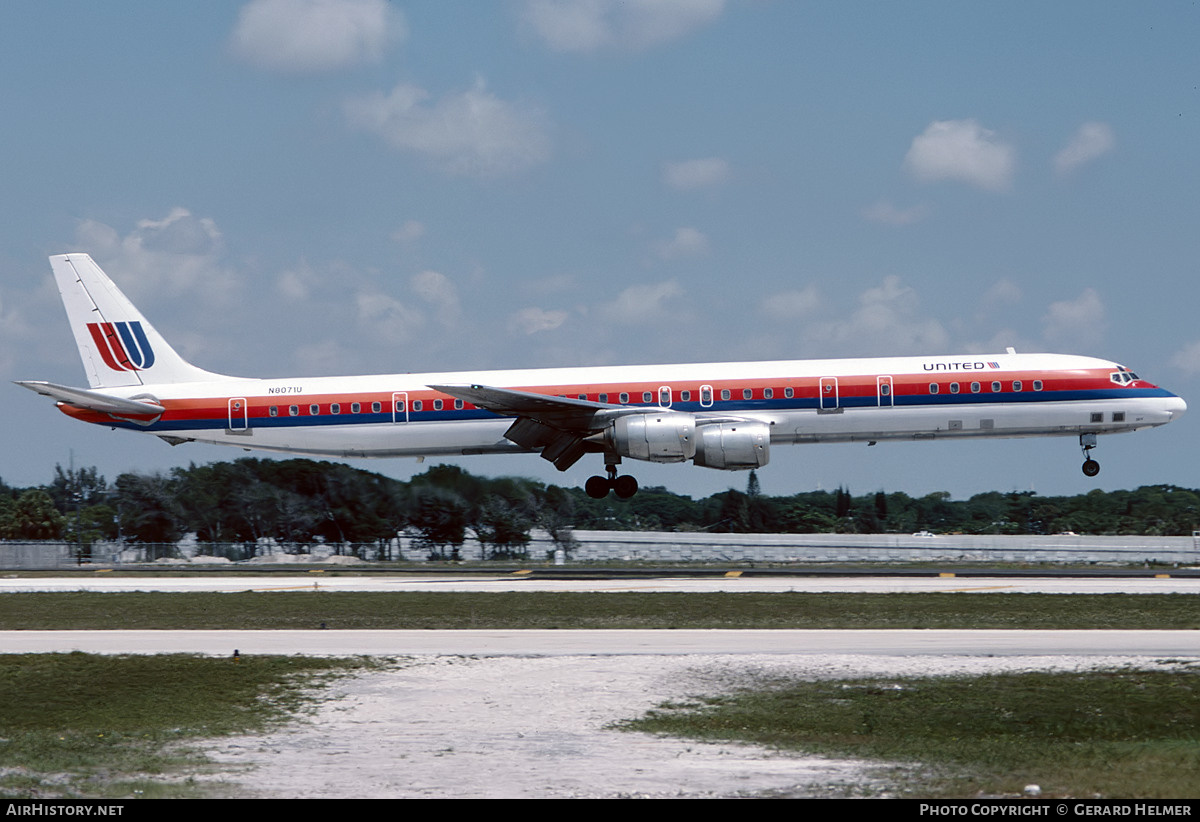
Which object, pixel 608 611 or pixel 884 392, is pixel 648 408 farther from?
pixel 608 611

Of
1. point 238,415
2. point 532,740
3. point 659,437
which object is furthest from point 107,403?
point 532,740

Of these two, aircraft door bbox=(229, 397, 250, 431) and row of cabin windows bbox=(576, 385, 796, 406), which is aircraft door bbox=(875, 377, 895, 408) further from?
aircraft door bbox=(229, 397, 250, 431)

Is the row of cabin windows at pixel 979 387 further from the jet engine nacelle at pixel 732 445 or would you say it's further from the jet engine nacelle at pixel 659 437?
the jet engine nacelle at pixel 659 437

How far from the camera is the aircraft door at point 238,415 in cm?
4466

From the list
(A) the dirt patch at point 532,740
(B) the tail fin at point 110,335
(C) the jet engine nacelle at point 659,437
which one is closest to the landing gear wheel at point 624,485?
(C) the jet engine nacelle at point 659,437

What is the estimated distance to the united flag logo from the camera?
156ft

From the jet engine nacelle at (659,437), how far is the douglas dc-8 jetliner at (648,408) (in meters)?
0.04

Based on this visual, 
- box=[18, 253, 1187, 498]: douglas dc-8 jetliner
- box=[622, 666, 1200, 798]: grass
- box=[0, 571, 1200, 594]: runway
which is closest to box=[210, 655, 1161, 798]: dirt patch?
box=[622, 666, 1200, 798]: grass

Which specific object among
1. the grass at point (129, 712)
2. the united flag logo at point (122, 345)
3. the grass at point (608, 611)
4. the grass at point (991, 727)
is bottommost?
the grass at point (991, 727)

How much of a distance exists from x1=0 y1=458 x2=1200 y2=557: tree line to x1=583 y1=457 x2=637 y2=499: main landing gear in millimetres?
6881

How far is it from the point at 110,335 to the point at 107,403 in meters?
4.91

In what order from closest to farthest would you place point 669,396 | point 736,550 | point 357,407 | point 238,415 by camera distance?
point 669,396 < point 357,407 < point 238,415 < point 736,550

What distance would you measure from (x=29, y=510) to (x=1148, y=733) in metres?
72.7

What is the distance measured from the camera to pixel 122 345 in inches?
1889
